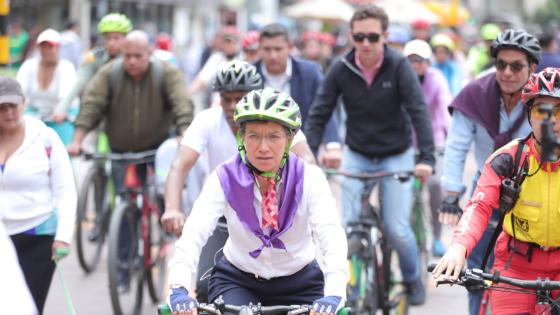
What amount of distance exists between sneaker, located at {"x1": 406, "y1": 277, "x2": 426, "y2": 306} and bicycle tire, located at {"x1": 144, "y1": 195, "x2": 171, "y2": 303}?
79.5 inches

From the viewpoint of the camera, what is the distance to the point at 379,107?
8.30 metres

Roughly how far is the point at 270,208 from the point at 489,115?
78.7 inches

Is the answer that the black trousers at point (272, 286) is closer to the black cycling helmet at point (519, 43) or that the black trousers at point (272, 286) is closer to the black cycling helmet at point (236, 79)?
the black cycling helmet at point (236, 79)

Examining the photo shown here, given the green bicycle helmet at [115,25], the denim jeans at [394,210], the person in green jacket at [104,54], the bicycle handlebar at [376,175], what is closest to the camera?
the bicycle handlebar at [376,175]

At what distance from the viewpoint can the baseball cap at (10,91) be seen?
6.48 meters

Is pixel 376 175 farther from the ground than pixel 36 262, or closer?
farther from the ground

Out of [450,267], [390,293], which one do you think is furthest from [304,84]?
[450,267]

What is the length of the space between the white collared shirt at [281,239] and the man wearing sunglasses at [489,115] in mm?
1233

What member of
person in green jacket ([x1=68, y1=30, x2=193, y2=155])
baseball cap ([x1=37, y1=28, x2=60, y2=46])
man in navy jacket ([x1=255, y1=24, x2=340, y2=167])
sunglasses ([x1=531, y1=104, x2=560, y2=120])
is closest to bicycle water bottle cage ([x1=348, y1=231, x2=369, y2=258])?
man in navy jacket ([x1=255, y1=24, x2=340, y2=167])

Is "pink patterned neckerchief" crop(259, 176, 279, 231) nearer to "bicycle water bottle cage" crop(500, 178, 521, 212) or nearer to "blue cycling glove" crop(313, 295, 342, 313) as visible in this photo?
"blue cycling glove" crop(313, 295, 342, 313)

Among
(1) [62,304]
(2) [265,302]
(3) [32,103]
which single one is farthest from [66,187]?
(3) [32,103]

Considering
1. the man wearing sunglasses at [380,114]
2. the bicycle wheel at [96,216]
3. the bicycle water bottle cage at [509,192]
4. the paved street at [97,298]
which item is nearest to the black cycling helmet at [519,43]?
the bicycle water bottle cage at [509,192]

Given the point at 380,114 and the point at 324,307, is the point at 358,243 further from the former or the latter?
the point at 324,307

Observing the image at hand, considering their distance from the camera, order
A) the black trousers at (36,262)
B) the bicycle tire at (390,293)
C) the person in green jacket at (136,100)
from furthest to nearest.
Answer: the person in green jacket at (136,100) → the bicycle tire at (390,293) → the black trousers at (36,262)
